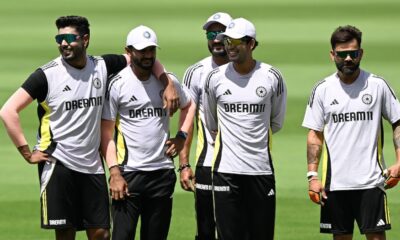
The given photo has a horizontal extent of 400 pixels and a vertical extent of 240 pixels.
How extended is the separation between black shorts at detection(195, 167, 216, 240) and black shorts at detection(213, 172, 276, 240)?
762 mm

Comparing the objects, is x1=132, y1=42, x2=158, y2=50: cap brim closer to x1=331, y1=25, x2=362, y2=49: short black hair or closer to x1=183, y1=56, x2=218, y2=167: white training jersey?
x1=183, y1=56, x2=218, y2=167: white training jersey

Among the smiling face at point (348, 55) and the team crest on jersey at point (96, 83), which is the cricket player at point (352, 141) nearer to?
the smiling face at point (348, 55)

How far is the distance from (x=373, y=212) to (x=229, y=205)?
3.54 feet

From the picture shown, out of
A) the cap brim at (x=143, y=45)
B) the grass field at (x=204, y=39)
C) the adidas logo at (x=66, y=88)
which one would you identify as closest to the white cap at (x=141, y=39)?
the cap brim at (x=143, y=45)

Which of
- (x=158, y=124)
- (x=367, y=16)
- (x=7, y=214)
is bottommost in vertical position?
(x=7, y=214)

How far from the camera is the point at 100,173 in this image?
10.2 meters

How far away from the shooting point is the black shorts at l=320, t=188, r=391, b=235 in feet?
32.5

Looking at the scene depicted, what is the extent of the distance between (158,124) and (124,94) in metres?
0.34

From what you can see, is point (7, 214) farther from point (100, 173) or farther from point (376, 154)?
point (376, 154)

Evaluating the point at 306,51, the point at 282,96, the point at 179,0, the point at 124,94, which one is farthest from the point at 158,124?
the point at 179,0

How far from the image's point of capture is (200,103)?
1105 cm

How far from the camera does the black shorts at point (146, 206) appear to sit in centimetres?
1002

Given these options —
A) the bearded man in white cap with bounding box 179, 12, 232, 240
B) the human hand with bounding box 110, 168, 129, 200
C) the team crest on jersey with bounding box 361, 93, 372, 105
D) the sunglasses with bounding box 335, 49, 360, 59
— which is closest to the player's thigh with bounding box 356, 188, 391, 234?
the team crest on jersey with bounding box 361, 93, 372, 105

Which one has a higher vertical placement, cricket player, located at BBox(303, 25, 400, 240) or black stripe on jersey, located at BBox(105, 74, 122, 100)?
black stripe on jersey, located at BBox(105, 74, 122, 100)
